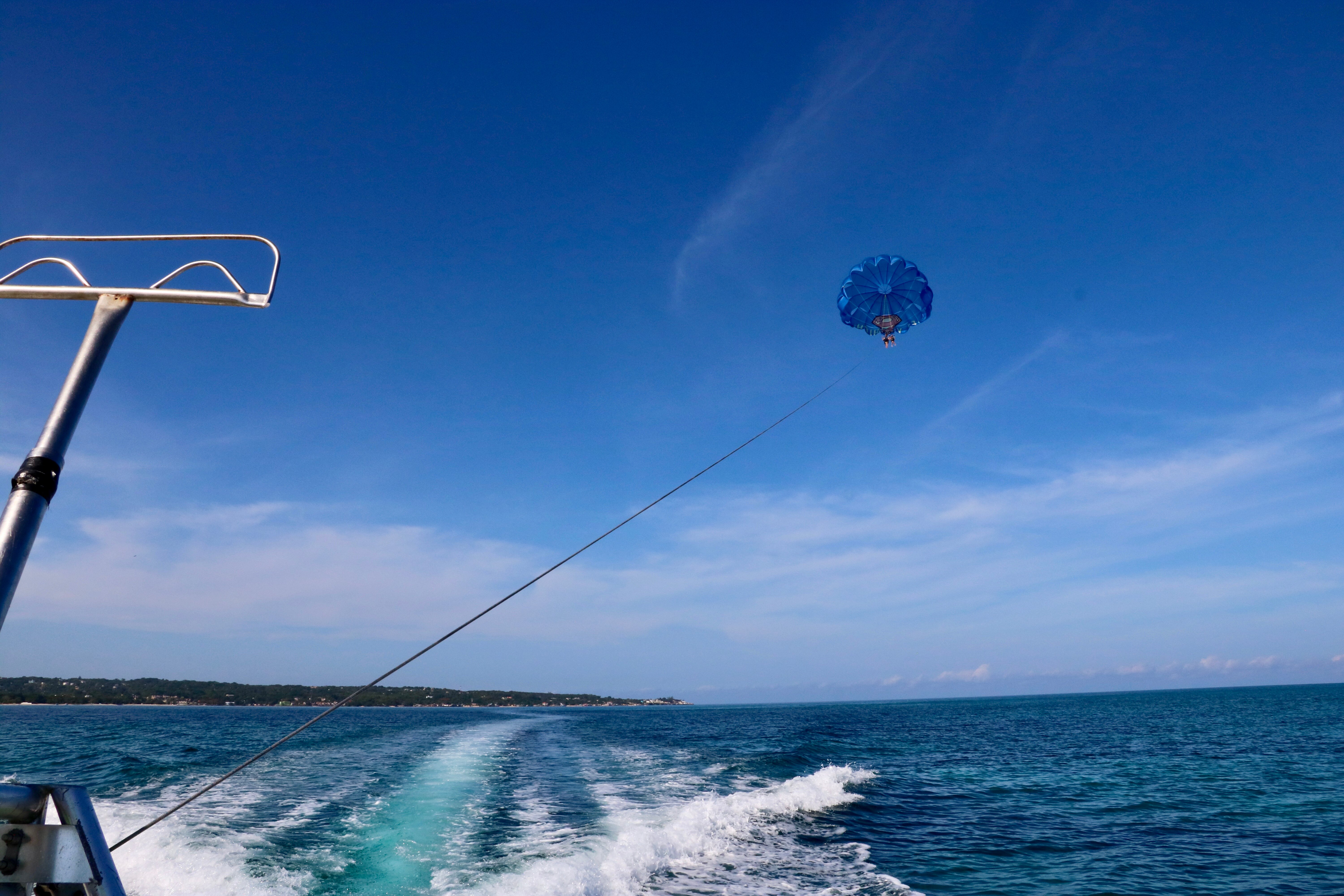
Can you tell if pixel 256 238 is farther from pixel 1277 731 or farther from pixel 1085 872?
pixel 1277 731

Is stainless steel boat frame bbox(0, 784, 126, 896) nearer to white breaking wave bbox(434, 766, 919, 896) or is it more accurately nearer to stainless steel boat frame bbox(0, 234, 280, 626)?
stainless steel boat frame bbox(0, 234, 280, 626)

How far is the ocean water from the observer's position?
13.0m

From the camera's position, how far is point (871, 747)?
40469 mm

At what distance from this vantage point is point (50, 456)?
122 inches

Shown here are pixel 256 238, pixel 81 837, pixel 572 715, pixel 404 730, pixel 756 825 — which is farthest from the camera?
pixel 572 715

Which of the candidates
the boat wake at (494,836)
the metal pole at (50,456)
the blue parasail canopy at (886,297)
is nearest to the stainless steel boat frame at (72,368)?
the metal pole at (50,456)

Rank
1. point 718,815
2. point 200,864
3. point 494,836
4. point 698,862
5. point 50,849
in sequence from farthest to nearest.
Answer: point 718,815 → point 494,836 → point 698,862 → point 200,864 → point 50,849

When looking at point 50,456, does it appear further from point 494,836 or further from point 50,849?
point 494,836

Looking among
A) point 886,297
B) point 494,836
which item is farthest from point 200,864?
point 886,297

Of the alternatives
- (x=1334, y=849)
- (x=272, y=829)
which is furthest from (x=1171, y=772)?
(x=272, y=829)

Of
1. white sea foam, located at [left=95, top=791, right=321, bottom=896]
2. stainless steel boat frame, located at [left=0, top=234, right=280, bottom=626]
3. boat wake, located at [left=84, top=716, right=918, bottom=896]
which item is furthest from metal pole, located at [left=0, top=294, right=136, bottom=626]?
white sea foam, located at [left=95, top=791, right=321, bottom=896]

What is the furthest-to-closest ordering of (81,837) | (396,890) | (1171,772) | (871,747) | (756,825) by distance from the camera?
(871,747) → (1171,772) → (756,825) → (396,890) → (81,837)

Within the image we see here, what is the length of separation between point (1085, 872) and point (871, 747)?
2798 cm

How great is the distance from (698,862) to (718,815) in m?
3.93
